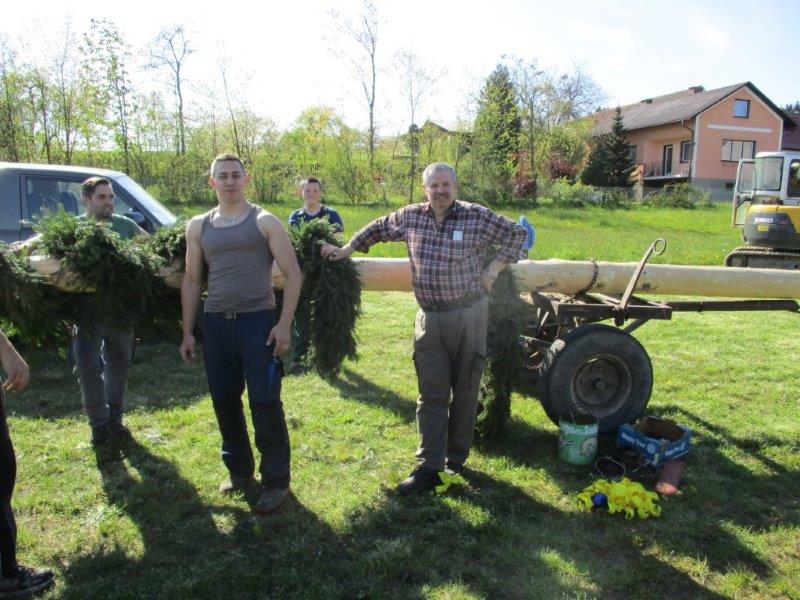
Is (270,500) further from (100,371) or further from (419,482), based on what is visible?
(100,371)

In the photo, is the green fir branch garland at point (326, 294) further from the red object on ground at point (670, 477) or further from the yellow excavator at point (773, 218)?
the yellow excavator at point (773, 218)

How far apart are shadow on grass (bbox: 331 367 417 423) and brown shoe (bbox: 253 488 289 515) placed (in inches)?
61.9

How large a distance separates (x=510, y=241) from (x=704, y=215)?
27.9m

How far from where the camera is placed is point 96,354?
162 inches

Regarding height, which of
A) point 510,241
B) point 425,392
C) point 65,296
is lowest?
point 425,392

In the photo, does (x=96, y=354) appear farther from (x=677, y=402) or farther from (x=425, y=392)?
(x=677, y=402)

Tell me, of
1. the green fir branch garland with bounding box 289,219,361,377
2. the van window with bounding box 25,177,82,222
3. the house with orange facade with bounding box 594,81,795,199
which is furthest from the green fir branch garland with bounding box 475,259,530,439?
the house with orange facade with bounding box 594,81,795,199

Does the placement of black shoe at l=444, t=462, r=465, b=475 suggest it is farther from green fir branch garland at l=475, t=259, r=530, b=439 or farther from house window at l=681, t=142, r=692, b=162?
house window at l=681, t=142, r=692, b=162

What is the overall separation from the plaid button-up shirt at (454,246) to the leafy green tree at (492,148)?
25412mm

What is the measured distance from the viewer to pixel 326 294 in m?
3.80

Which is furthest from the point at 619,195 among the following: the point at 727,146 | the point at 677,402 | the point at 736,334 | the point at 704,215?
the point at 677,402

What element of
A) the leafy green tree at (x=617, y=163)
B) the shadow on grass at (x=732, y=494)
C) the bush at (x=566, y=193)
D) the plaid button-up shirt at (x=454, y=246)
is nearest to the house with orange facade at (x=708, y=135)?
the leafy green tree at (x=617, y=163)

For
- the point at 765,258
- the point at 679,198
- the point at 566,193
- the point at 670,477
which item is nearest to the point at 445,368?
the point at 670,477

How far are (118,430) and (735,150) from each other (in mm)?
44444
